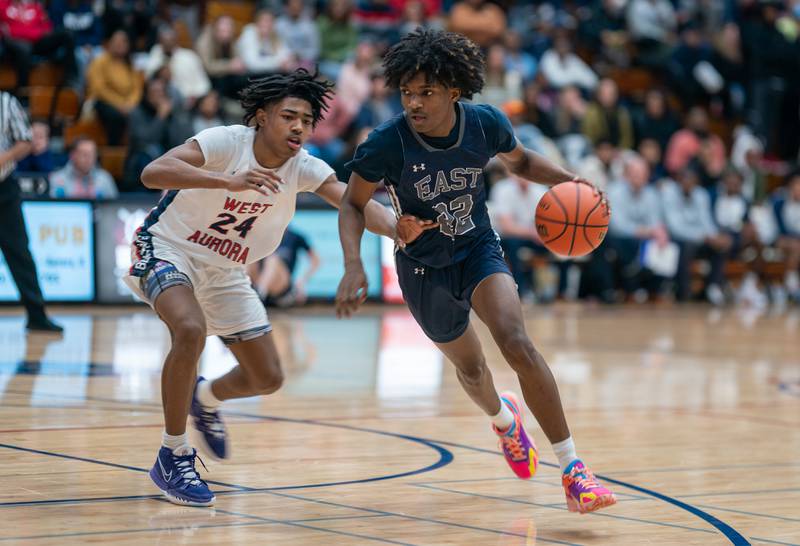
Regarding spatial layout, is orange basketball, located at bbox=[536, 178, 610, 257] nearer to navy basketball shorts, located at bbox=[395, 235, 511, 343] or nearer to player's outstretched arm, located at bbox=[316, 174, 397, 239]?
navy basketball shorts, located at bbox=[395, 235, 511, 343]

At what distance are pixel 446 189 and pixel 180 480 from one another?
5.55 ft

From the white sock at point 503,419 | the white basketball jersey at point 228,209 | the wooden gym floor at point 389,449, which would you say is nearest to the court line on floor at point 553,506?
the wooden gym floor at point 389,449

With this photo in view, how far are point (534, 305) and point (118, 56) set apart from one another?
20.3ft

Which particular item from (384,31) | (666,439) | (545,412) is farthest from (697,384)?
(384,31)

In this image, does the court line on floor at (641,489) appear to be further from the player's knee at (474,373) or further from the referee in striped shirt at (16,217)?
the referee in striped shirt at (16,217)

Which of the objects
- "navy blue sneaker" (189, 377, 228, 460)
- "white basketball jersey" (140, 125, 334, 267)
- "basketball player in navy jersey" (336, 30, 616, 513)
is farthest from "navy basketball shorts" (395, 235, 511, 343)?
"navy blue sneaker" (189, 377, 228, 460)

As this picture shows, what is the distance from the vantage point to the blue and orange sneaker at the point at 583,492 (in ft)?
16.0

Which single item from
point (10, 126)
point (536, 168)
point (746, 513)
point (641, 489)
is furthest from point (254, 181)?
point (10, 126)

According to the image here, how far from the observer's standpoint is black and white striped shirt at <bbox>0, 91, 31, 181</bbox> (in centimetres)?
1001

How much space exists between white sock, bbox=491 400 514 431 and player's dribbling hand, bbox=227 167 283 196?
1.66 meters

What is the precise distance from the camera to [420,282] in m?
5.64

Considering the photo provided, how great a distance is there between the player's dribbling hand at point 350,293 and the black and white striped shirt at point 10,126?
580 cm

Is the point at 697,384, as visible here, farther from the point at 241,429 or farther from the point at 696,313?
the point at 696,313

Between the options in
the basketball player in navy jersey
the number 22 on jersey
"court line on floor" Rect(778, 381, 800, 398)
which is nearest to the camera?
the basketball player in navy jersey
